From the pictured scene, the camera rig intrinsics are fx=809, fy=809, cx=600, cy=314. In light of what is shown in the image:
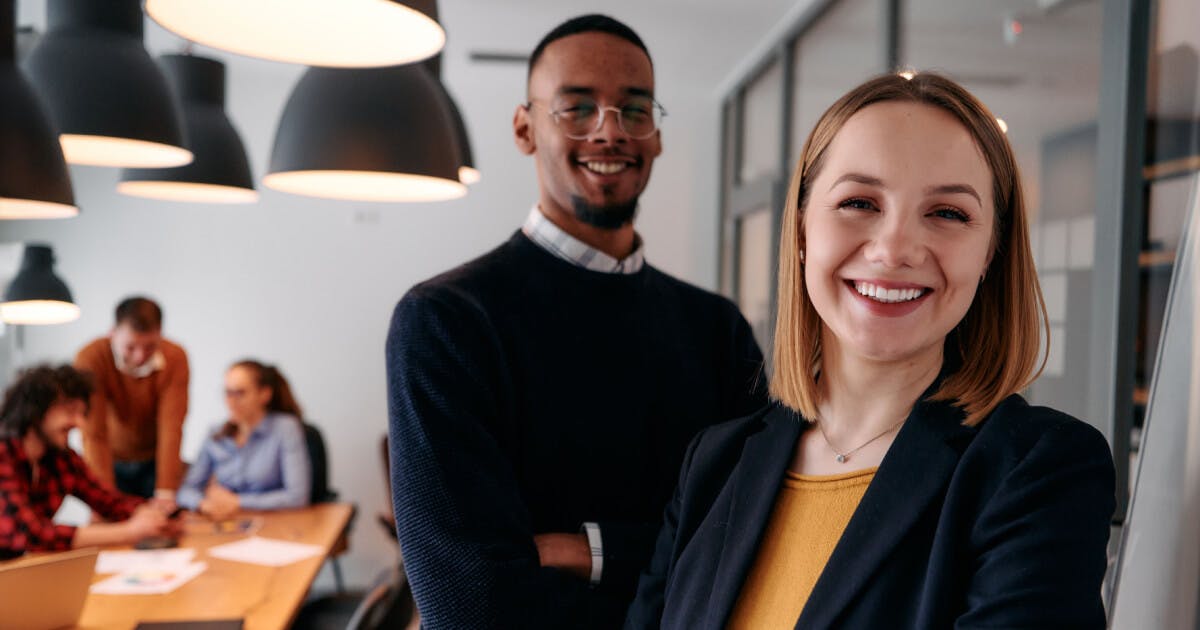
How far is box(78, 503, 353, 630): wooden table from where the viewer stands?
2.55 meters

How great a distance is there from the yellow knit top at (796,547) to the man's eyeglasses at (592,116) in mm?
769

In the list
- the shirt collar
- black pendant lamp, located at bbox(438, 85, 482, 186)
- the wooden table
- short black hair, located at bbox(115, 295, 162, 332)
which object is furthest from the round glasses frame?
the shirt collar

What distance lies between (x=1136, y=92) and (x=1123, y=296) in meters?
0.50

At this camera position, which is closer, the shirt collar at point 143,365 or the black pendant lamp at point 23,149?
the black pendant lamp at point 23,149

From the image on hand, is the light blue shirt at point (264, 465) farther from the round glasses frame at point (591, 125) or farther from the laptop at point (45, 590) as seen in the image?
the round glasses frame at point (591, 125)

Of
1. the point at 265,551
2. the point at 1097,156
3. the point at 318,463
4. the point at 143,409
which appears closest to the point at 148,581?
the point at 265,551

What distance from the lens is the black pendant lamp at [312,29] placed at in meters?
1.18

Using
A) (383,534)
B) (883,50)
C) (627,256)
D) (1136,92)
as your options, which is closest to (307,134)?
(627,256)

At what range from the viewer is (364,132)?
1946 mm

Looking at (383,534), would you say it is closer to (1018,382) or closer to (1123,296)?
(1123,296)

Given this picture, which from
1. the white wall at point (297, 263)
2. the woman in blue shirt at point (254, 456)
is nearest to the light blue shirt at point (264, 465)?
the woman in blue shirt at point (254, 456)

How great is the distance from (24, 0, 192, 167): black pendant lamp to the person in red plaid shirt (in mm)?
1547

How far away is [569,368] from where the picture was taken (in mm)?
1468

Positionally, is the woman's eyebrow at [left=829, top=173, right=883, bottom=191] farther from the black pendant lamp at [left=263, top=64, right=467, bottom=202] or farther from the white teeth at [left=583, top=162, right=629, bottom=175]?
the black pendant lamp at [left=263, top=64, right=467, bottom=202]
